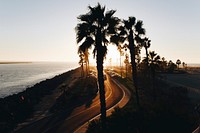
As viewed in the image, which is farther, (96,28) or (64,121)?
(64,121)

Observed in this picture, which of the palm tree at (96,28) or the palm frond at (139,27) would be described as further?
the palm frond at (139,27)

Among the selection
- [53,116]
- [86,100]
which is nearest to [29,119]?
[53,116]

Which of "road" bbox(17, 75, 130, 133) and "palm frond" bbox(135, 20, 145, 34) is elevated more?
"palm frond" bbox(135, 20, 145, 34)

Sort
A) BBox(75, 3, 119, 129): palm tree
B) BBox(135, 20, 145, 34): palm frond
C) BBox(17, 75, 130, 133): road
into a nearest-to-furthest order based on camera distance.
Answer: BBox(75, 3, 119, 129): palm tree → BBox(17, 75, 130, 133): road → BBox(135, 20, 145, 34): palm frond

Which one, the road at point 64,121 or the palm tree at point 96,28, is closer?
the palm tree at point 96,28

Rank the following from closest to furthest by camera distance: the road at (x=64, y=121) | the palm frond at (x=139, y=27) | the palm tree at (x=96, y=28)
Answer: the palm tree at (x=96, y=28)
the road at (x=64, y=121)
the palm frond at (x=139, y=27)

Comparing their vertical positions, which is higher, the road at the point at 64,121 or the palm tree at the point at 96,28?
the palm tree at the point at 96,28

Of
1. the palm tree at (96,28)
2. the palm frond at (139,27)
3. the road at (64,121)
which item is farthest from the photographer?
the palm frond at (139,27)

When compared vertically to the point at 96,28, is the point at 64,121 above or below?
below

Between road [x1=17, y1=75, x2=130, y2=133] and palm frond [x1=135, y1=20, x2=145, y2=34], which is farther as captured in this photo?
palm frond [x1=135, y1=20, x2=145, y2=34]

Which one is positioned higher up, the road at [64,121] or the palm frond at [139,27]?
the palm frond at [139,27]

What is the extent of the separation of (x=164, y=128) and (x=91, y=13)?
1315cm

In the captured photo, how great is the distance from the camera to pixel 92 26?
23.3 metres

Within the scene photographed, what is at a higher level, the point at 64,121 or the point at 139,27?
the point at 139,27
